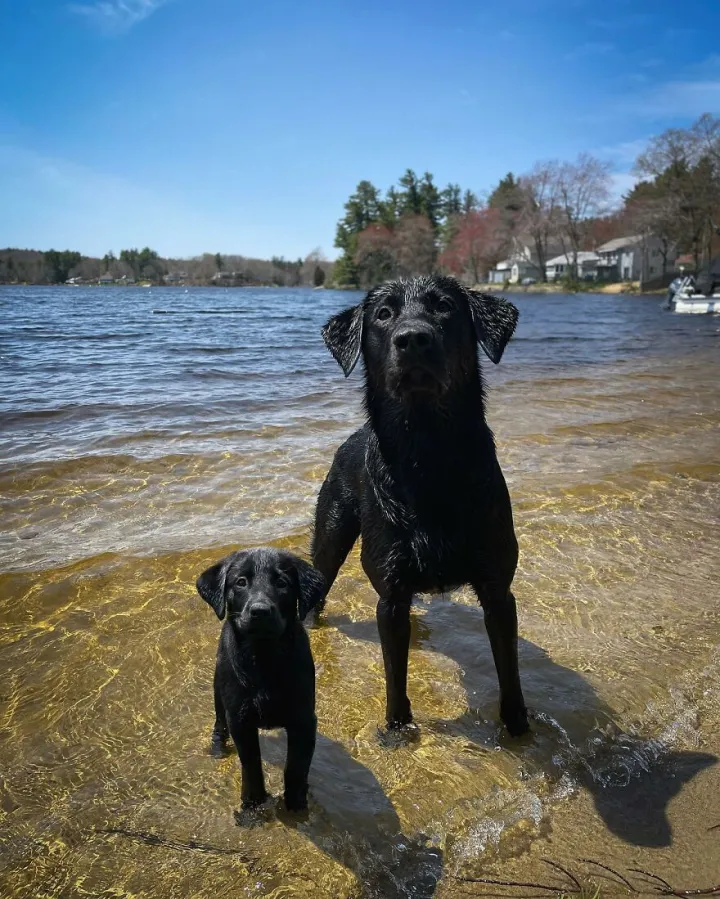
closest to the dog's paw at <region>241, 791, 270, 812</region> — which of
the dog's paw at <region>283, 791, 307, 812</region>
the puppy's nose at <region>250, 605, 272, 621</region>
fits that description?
the dog's paw at <region>283, 791, 307, 812</region>

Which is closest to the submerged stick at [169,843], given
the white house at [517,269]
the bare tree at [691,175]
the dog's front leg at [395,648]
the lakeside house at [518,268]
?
the dog's front leg at [395,648]

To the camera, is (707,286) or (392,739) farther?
(707,286)

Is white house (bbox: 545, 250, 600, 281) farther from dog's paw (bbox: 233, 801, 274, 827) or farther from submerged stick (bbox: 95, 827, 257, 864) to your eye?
submerged stick (bbox: 95, 827, 257, 864)

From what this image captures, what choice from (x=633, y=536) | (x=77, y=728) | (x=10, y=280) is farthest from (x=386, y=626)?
(x=10, y=280)

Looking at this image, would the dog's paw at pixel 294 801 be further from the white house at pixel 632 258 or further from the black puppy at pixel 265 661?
the white house at pixel 632 258

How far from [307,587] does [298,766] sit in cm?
72

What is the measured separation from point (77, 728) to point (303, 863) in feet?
4.64

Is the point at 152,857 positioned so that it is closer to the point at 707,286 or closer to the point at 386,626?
the point at 386,626

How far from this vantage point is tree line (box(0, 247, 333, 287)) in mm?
147375

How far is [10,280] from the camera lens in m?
145

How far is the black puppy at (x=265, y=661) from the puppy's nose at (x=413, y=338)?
107 centimetres

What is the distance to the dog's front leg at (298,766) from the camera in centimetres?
262

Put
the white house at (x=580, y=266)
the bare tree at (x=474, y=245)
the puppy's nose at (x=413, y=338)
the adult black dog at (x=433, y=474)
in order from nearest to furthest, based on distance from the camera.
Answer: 1. the puppy's nose at (x=413, y=338)
2. the adult black dog at (x=433, y=474)
3. the white house at (x=580, y=266)
4. the bare tree at (x=474, y=245)

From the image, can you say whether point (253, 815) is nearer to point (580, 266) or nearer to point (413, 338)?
point (413, 338)
